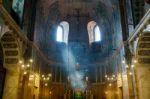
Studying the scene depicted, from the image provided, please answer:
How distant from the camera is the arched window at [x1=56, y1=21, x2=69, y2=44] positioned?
27.9 m

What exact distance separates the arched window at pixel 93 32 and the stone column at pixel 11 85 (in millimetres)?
14040

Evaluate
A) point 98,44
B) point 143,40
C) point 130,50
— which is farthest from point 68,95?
point 143,40

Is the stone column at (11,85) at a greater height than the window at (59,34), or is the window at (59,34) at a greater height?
the window at (59,34)

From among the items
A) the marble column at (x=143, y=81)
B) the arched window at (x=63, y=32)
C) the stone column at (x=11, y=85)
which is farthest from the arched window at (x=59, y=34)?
the marble column at (x=143, y=81)

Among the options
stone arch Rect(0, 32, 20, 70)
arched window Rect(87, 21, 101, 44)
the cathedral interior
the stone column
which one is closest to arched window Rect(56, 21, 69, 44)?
the cathedral interior

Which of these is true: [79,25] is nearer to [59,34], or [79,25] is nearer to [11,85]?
[59,34]

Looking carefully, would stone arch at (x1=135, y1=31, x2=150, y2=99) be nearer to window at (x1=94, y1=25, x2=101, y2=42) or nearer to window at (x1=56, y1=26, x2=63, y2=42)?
window at (x1=94, y1=25, x2=101, y2=42)

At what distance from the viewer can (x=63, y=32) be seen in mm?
28406

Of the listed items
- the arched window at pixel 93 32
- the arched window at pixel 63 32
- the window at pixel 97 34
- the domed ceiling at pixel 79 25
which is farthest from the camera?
the arched window at pixel 63 32

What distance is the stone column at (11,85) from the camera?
15.3 meters

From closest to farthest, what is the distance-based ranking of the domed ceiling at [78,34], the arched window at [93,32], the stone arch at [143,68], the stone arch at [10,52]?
the stone arch at [10,52] < the stone arch at [143,68] < the domed ceiling at [78,34] < the arched window at [93,32]

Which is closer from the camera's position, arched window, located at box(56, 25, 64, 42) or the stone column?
the stone column

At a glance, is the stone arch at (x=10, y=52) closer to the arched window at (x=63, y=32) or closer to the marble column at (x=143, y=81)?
the marble column at (x=143, y=81)

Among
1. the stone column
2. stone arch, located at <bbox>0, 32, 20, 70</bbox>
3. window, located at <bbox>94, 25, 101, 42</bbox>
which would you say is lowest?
the stone column
